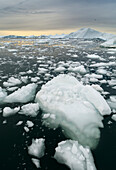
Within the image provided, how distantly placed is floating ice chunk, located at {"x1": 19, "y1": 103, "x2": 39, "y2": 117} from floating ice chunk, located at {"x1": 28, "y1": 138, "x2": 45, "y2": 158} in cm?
114

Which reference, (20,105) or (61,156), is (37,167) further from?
(20,105)

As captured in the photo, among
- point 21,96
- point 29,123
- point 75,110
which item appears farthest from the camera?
point 21,96

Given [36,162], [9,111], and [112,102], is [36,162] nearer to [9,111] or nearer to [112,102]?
[9,111]

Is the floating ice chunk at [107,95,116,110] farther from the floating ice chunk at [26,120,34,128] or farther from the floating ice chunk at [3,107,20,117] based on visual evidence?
the floating ice chunk at [3,107,20,117]

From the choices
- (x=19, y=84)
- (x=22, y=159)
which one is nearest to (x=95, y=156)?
(x=22, y=159)

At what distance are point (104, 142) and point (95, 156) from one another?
0.55 m

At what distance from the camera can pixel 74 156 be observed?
2.95 m

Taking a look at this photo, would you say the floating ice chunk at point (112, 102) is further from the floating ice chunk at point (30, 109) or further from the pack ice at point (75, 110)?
the floating ice chunk at point (30, 109)

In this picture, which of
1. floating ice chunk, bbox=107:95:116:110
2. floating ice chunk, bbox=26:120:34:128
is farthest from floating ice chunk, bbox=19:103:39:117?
floating ice chunk, bbox=107:95:116:110

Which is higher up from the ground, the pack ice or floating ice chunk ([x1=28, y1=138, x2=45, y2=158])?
the pack ice

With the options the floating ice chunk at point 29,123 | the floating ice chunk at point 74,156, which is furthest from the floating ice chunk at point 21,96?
the floating ice chunk at point 74,156

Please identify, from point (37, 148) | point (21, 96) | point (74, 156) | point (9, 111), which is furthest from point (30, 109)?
point (74, 156)

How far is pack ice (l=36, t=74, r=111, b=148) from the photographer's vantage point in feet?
12.3

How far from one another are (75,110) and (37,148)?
160 cm
